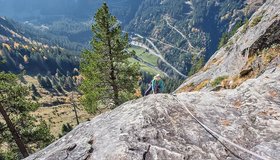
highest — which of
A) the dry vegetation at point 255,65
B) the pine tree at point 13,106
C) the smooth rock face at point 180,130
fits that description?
the pine tree at point 13,106

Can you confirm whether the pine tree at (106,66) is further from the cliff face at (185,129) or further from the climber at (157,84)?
the cliff face at (185,129)

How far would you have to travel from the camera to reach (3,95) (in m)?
29.9

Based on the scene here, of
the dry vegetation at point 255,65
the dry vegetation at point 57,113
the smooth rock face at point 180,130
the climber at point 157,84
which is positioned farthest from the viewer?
the dry vegetation at point 57,113

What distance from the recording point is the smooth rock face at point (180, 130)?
13.6 m

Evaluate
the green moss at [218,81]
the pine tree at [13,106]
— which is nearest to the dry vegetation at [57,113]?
the pine tree at [13,106]

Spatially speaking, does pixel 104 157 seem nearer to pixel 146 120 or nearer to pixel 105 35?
pixel 146 120

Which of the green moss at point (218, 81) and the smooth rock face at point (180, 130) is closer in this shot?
the smooth rock face at point (180, 130)

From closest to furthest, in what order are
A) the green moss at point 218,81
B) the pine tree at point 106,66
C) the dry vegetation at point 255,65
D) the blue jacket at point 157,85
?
the blue jacket at point 157,85 → the dry vegetation at point 255,65 → the pine tree at point 106,66 → the green moss at point 218,81

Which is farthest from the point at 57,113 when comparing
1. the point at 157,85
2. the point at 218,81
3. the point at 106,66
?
the point at 157,85

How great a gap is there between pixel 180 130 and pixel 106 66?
74.5 feet

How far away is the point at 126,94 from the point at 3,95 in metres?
14.9

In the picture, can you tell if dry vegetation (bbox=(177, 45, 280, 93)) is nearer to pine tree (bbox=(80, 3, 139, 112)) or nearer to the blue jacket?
the blue jacket

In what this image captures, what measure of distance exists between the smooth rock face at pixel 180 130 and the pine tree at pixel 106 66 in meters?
18.2

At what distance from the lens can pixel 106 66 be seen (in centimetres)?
3653
